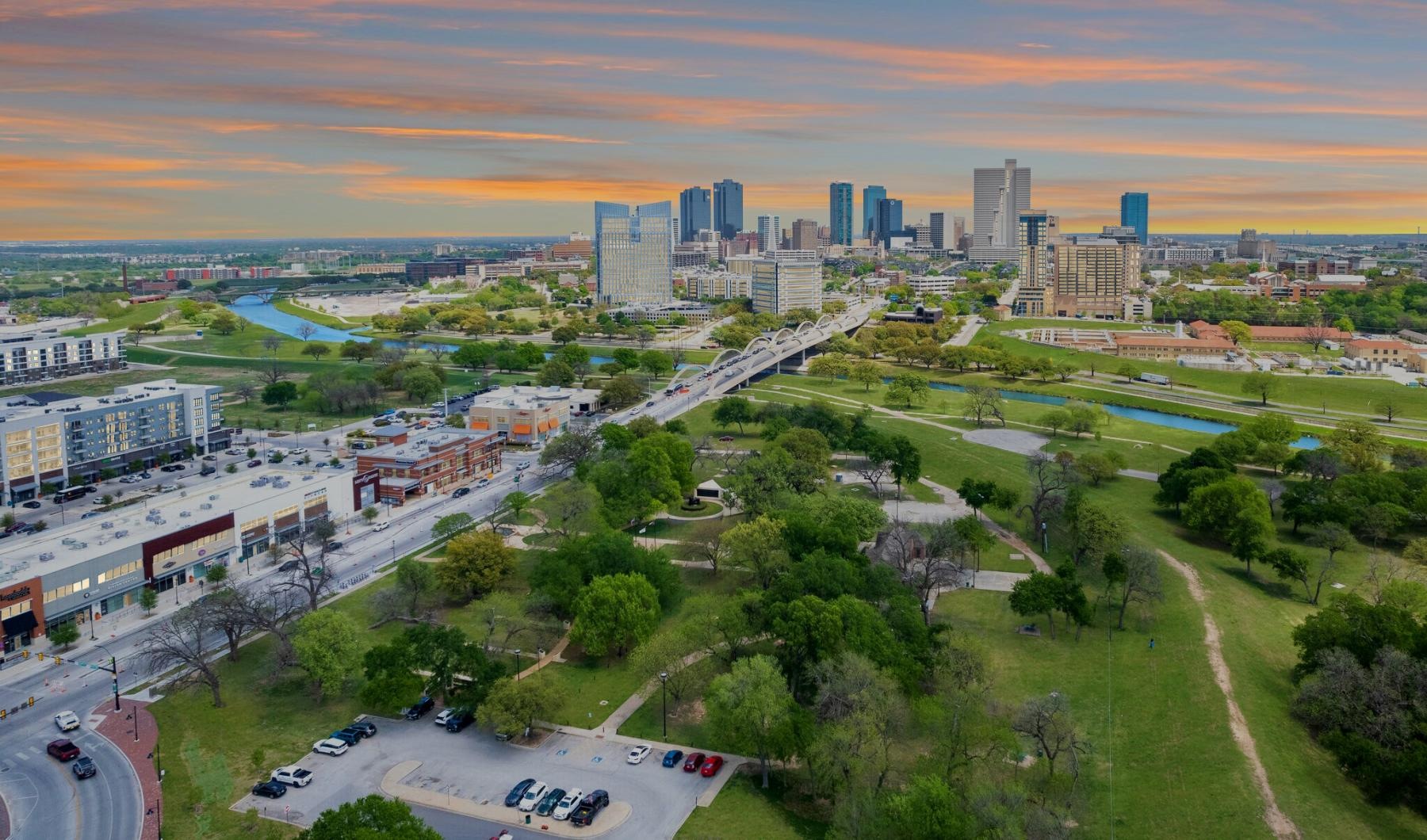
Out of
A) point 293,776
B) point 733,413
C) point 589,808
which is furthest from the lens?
point 733,413

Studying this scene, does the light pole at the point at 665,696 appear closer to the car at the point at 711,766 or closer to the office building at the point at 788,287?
the car at the point at 711,766

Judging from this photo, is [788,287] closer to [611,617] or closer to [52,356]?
[52,356]

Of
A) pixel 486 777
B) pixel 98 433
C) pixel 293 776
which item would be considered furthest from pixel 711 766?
pixel 98 433

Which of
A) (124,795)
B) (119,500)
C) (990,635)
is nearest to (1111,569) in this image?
(990,635)

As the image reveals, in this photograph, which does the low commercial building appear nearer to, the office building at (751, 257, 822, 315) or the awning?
the awning

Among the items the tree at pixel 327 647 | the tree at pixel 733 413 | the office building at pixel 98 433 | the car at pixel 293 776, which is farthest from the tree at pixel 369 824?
the tree at pixel 733 413

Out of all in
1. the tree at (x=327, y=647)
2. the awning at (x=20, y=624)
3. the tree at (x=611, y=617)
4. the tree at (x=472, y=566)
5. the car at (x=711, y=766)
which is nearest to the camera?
the car at (x=711, y=766)
